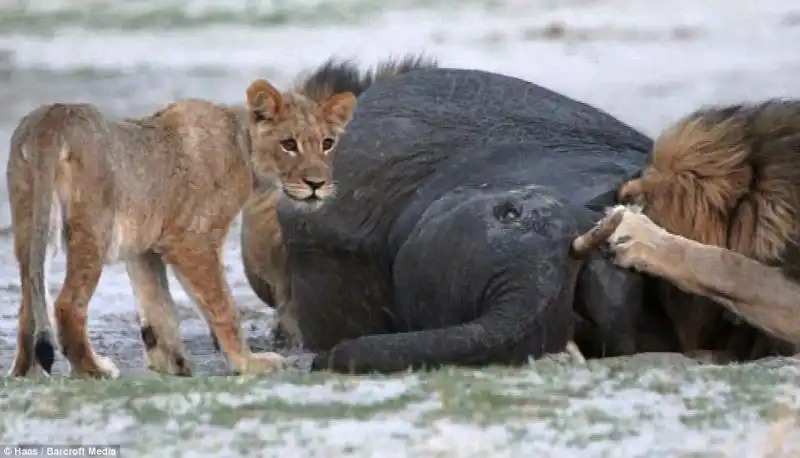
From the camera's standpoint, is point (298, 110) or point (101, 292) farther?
point (101, 292)

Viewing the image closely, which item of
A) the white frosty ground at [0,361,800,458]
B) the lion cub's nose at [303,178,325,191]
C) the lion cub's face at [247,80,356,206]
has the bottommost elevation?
the white frosty ground at [0,361,800,458]

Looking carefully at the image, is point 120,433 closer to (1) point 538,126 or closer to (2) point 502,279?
(2) point 502,279

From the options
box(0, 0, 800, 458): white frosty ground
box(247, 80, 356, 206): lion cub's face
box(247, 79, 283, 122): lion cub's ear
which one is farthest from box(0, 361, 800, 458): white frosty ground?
box(247, 79, 283, 122): lion cub's ear

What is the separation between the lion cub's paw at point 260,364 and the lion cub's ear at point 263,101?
62 cm

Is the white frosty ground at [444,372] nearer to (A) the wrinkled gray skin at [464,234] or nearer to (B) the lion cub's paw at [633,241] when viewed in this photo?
(A) the wrinkled gray skin at [464,234]

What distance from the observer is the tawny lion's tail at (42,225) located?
14.6 ft

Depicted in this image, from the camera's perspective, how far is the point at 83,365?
4598 mm

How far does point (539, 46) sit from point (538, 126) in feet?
19.9

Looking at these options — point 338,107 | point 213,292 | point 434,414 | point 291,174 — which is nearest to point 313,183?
point 291,174

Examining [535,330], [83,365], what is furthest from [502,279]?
[83,365]

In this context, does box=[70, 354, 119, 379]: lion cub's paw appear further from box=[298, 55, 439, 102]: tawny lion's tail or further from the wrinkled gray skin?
box=[298, 55, 439, 102]: tawny lion's tail

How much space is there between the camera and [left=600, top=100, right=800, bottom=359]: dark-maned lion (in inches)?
190

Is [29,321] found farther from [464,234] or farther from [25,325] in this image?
[464,234]

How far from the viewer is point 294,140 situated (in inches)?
197
